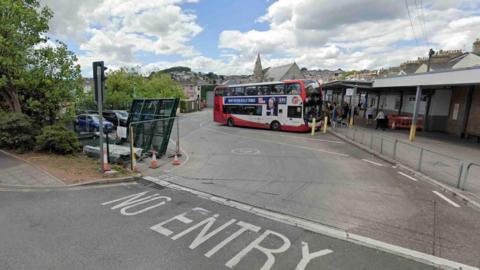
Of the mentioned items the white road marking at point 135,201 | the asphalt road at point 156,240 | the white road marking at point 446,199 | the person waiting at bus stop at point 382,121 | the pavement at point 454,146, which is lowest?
the white road marking at point 135,201

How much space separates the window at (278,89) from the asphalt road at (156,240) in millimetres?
14297

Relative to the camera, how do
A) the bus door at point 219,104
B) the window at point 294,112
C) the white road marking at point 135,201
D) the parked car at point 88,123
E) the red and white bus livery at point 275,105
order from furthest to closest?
the bus door at point 219,104 → the window at point 294,112 → the red and white bus livery at point 275,105 → the parked car at point 88,123 → the white road marking at point 135,201

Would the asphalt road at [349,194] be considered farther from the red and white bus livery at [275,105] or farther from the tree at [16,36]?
the red and white bus livery at [275,105]

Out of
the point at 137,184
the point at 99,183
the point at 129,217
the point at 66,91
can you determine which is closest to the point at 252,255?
the point at 129,217

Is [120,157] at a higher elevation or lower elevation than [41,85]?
lower

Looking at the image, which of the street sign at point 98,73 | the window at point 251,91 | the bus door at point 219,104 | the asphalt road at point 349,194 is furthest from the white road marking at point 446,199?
the bus door at point 219,104

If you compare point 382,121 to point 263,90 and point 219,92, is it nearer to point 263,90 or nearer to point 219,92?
point 263,90

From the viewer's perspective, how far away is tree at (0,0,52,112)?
8.08 m

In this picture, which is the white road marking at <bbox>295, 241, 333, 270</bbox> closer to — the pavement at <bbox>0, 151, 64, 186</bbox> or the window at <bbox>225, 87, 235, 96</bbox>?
the pavement at <bbox>0, 151, 64, 186</bbox>

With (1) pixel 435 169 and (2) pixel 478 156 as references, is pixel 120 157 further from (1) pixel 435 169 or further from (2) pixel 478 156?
(2) pixel 478 156

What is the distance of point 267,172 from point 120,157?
5.34m

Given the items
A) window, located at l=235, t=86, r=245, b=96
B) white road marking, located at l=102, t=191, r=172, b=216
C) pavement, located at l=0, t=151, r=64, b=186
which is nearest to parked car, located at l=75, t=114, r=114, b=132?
pavement, located at l=0, t=151, r=64, b=186

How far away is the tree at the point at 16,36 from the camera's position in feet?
26.5

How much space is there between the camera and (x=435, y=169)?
8305 millimetres
